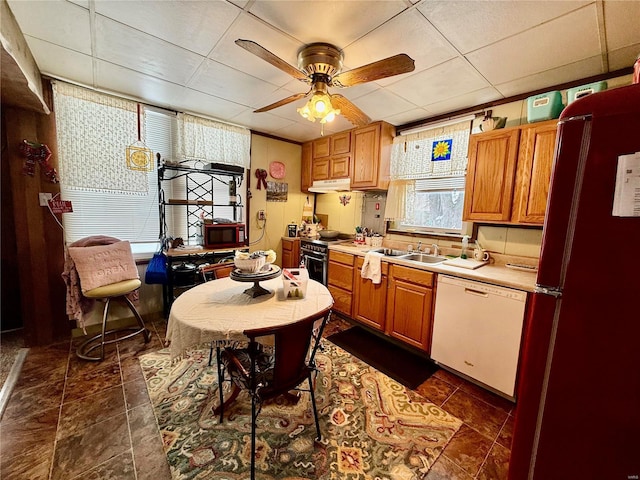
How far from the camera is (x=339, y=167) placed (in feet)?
11.5

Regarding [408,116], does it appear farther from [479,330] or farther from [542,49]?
[479,330]

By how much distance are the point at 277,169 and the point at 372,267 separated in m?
2.21

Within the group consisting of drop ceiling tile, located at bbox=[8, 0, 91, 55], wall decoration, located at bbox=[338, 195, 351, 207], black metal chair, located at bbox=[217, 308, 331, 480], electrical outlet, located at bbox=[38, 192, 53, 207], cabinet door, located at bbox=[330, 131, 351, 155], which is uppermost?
drop ceiling tile, located at bbox=[8, 0, 91, 55]

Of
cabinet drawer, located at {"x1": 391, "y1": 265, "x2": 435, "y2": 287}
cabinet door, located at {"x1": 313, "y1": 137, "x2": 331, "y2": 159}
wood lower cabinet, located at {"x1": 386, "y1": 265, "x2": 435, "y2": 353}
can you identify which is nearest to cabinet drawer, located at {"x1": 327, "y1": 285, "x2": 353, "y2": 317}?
wood lower cabinet, located at {"x1": 386, "y1": 265, "x2": 435, "y2": 353}

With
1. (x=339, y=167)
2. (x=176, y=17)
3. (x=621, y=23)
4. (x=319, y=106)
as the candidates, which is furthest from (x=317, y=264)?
(x=621, y=23)

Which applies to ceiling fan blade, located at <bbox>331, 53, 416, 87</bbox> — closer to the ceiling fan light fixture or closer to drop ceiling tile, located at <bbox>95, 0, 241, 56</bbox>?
the ceiling fan light fixture

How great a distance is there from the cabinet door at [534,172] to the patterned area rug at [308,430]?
1.68 meters

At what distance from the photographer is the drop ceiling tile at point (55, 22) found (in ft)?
4.65

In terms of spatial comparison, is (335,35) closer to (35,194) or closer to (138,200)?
(138,200)

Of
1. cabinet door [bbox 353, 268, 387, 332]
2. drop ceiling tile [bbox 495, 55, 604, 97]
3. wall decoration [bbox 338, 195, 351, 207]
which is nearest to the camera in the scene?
drop ceiling tile [bbox 495, 55, 604, 97]

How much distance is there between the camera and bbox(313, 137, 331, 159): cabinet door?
12.1 feet

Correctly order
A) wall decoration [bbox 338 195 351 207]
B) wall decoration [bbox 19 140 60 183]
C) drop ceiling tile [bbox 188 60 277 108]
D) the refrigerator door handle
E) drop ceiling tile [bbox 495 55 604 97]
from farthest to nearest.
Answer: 1. wall decoration [bbox 338 195 351 207]
2. wall decoration [bbox 19 140 60 183]
3. drop ceiling tile [bbox 188 60 277 108]
4. drop ceiling tile [bbox 495 55 604 97]
5. the refrigerator door handle

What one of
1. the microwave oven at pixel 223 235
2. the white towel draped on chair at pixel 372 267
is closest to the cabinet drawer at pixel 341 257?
the white towel draped on chair at pixel 372 267

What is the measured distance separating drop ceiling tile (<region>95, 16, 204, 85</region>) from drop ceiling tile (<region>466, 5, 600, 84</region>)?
2.08 meters
